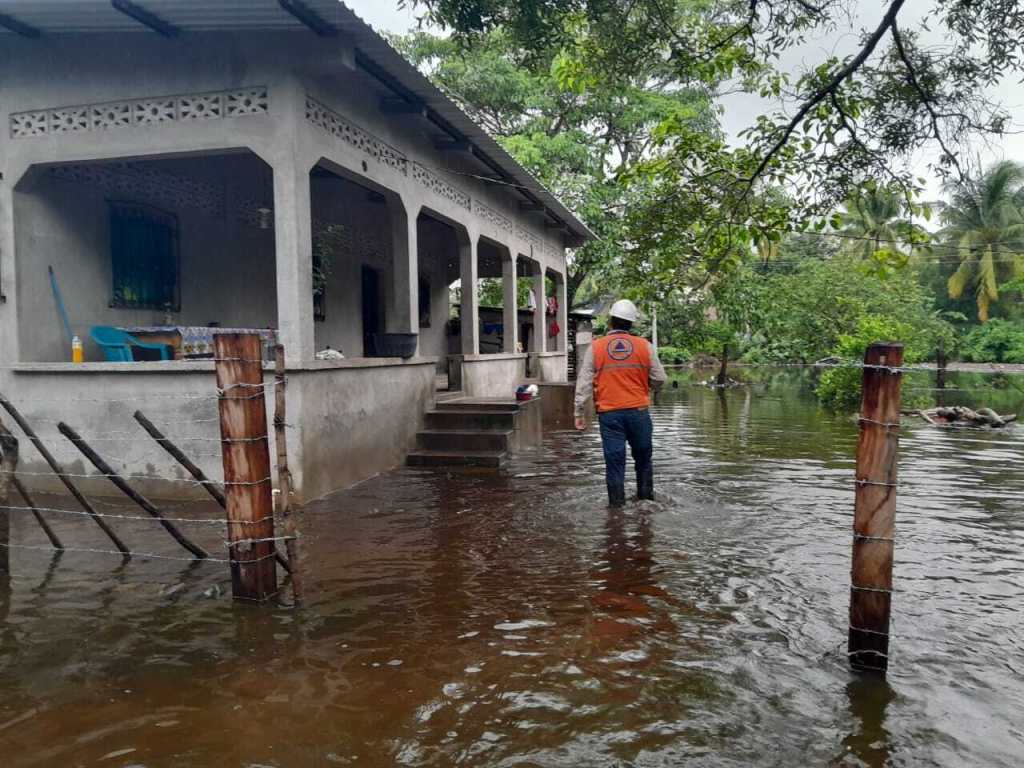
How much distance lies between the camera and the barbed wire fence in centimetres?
430

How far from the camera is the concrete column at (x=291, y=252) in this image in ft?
23.3

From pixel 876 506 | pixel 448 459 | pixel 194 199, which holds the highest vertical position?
pixel 194 199

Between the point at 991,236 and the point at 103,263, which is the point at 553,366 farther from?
the point at 991,236

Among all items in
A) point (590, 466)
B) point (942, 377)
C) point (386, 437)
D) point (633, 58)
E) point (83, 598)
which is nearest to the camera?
point (83, 598)

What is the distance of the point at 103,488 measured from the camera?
7.77m

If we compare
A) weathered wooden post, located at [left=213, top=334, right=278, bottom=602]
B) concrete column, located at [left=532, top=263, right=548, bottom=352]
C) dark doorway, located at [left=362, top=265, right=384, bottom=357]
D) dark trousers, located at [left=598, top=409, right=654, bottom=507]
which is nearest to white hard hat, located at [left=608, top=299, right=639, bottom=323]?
dark trousers, located at [left=598, top=409, right=654, bottom=507]

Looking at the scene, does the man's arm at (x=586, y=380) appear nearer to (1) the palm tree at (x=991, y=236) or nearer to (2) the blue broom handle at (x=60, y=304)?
(2) the blue broom handle at (x=60, y=304)

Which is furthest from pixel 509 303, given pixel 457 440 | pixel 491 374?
pixel 457 440

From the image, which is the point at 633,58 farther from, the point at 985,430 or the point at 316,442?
the point at 985,430

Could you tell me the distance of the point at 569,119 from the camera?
21.1m

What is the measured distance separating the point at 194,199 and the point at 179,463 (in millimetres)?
4343

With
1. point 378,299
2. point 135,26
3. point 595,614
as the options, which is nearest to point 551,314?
point 378,299

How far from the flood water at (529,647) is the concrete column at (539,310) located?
10.0 m

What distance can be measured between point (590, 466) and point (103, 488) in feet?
17.9
